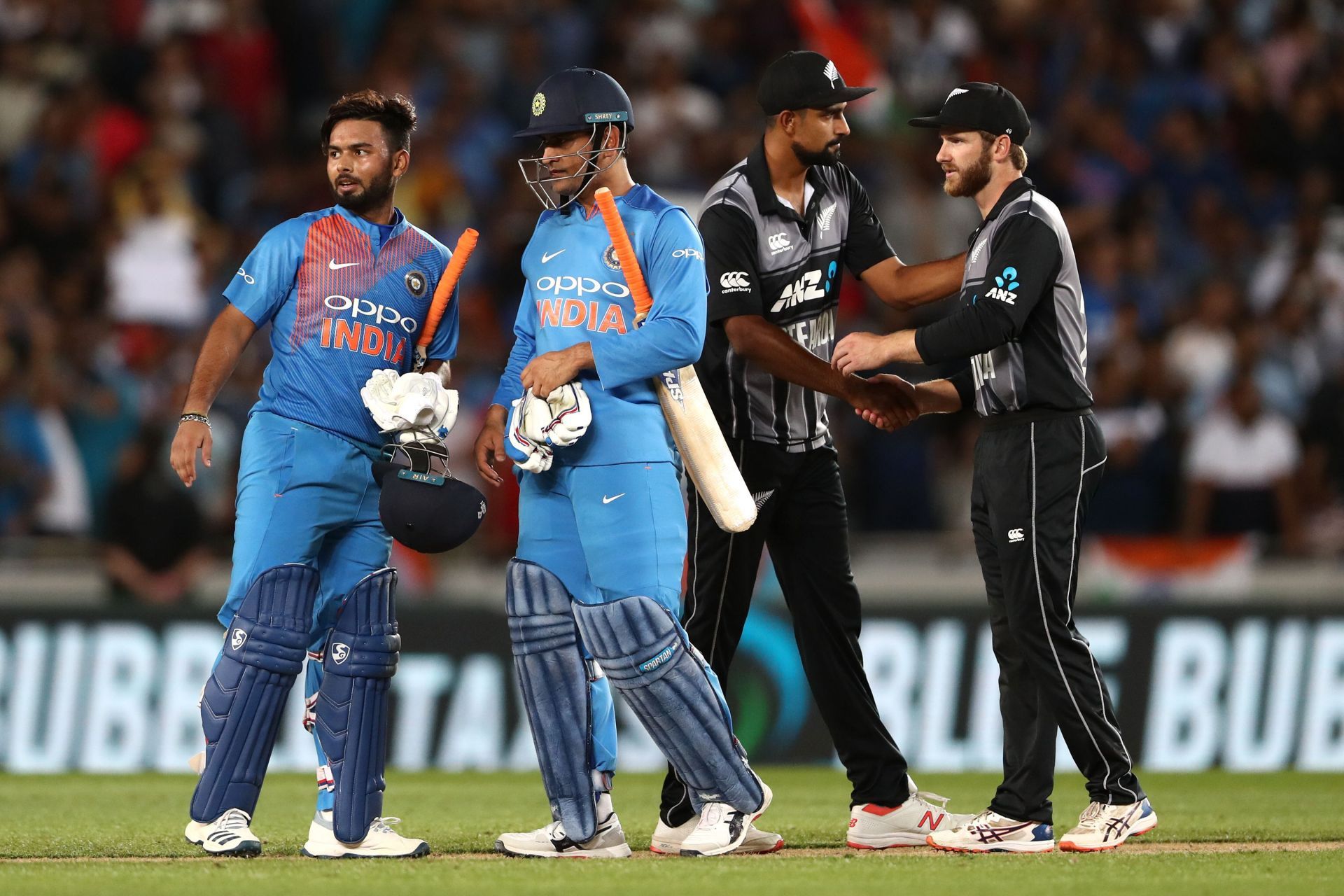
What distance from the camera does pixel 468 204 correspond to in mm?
13453

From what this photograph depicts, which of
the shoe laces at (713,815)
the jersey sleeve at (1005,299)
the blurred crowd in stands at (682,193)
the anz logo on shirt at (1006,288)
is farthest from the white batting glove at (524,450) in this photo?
the blurred crowd in stands at (682,193)

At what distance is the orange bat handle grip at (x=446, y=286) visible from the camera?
20.6 ft

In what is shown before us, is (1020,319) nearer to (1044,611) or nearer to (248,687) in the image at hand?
(1044,611)

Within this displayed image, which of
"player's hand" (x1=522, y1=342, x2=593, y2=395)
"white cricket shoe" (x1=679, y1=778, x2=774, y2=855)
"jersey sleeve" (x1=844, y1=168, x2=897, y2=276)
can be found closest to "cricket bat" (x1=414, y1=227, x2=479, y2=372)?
"player's hand" (x1=522, y1=342, x2=593, y2=395)

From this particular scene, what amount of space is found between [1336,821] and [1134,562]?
4.08 metres

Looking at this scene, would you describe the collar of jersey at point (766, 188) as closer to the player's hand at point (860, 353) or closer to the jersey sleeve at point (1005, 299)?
the player's hand at point (860, 353)

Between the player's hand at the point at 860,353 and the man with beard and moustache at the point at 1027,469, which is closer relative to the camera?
the man with beard and moustache at the point at 1027,469

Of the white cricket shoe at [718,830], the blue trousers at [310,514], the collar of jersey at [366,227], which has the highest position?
the collar of jersey at [366,227]

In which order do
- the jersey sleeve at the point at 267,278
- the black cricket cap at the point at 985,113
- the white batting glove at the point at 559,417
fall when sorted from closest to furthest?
the white batting glove at the point at 559,417
the jersey sleeve at the point at 267,278
the black cricket cap at the point at 985,113

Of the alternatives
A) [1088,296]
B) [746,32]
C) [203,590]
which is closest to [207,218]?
[203,590]

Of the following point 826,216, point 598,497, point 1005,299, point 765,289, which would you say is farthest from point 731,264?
point 598,497

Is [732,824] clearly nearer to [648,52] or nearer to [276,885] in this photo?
[276,885]

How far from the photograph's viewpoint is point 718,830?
6.12 metres

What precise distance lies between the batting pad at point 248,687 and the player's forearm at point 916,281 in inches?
93.5
